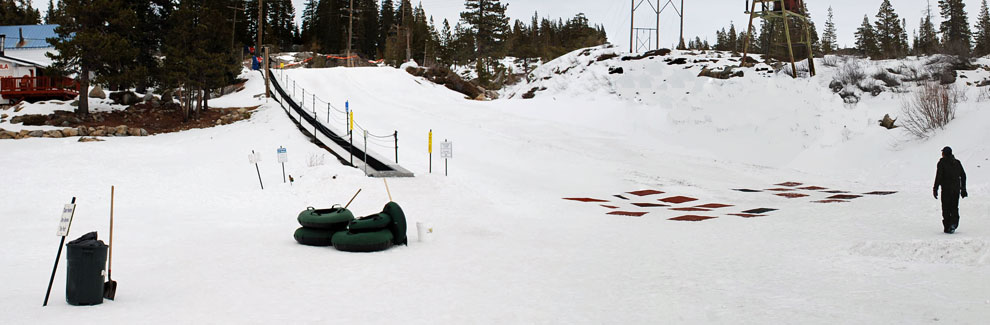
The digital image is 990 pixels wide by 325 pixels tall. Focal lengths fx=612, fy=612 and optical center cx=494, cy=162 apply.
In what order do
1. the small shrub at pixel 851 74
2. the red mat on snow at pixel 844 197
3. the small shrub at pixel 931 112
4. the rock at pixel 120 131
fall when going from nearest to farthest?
1. the red mat on snow at pixel 844 197
2. the small shrub at pixel 931 112
3. the rock at pixel 120 131
4. the small shrub at pixel 851 74

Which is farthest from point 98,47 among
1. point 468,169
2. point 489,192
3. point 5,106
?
point 489,192

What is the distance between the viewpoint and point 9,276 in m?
8.37

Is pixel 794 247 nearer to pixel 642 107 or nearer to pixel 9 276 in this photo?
pixel 9 276

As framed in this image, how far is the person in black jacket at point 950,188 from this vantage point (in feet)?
36.6

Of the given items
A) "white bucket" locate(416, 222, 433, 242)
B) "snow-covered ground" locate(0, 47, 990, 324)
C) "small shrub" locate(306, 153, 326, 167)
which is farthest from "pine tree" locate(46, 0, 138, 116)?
"white bucket" locate(416, 222, 433, 242)

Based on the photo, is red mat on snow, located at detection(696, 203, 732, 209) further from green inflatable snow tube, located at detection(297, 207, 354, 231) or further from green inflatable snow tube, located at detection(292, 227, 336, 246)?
green inflatable snow tube, located at detection(292, 227, 336, 246)

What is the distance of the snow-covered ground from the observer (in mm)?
7105

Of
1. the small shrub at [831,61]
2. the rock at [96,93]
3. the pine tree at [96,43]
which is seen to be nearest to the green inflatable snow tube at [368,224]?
the pine tree at [96,43]

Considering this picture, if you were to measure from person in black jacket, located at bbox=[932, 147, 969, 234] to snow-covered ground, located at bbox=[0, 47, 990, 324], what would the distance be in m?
0.29

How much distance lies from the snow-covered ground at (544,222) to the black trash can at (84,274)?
18 cm

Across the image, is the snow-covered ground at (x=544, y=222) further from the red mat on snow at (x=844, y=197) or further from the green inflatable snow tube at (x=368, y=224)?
the red mat on snow at (x=844, y=197)

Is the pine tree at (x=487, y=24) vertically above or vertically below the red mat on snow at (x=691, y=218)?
above

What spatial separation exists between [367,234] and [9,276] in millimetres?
5006

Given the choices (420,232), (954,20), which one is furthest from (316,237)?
(954,20)
